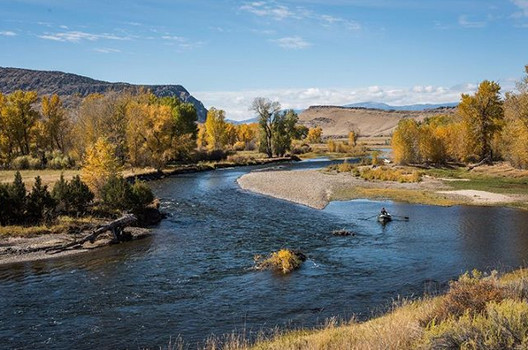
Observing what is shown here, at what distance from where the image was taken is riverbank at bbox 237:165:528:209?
50562mm

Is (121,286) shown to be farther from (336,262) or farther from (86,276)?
(336,262)

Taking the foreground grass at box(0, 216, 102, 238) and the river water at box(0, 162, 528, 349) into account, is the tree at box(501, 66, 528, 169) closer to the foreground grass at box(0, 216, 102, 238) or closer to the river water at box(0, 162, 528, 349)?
the river water at box(0, 162, 528, 349)

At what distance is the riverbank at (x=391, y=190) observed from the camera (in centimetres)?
5056

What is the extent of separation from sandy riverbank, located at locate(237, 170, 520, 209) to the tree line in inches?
510

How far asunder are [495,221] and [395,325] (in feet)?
106

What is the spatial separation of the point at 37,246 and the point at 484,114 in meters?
74.2

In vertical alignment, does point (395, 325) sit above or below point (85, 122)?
below

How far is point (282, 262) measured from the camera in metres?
26.9

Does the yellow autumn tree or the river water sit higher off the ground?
the yellow autumn tree

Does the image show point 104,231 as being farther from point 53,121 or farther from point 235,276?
point 53,121

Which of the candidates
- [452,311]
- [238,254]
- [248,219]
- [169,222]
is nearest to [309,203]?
[248,219]

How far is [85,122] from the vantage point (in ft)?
263

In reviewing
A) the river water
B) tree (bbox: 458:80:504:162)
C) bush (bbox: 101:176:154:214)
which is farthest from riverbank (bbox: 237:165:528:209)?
bush (bbox: 101:176:154:214)

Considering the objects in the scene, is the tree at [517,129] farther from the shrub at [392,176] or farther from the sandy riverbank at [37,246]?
the sandy riverbank at [37,246]
